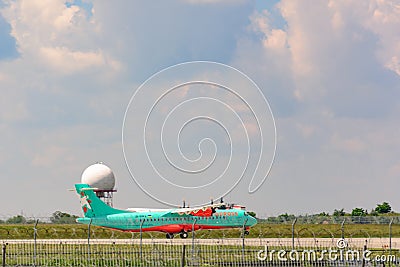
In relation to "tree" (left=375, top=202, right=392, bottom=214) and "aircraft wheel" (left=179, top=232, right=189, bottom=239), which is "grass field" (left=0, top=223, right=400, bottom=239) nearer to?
"aircraft wheel" (left=179, top=232, right=189, bottom=239)

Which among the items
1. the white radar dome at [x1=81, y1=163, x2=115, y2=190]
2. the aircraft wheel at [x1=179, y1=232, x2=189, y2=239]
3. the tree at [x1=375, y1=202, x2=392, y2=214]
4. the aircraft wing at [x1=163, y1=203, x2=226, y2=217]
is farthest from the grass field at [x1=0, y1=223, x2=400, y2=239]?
the tree at [x1=375, y1=202, x2=392, y2=214]

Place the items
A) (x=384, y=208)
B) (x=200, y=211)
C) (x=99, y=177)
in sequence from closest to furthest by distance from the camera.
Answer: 1. (x=200, y=211)
2. (x=99, y=177)
3. (x=384, y=208)

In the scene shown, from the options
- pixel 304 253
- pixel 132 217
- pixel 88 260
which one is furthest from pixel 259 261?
pixel 132 217

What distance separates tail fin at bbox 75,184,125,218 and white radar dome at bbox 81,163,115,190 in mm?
12055

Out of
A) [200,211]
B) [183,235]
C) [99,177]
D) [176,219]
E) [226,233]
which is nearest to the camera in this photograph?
[200,211]

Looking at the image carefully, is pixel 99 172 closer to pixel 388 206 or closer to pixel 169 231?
pixel 169 231

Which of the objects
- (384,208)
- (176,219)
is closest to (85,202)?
(176,219)

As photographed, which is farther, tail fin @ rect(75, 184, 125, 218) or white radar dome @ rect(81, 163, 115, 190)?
white radar dome @ rect(81, 163, 115, 190)

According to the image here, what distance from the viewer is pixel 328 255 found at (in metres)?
35.2

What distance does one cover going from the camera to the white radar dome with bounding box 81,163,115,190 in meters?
81.6

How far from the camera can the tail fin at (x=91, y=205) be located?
225 ft

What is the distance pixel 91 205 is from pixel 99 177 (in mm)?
13165

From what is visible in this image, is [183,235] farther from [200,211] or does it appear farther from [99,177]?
[99,177]

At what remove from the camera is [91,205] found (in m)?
68.9
